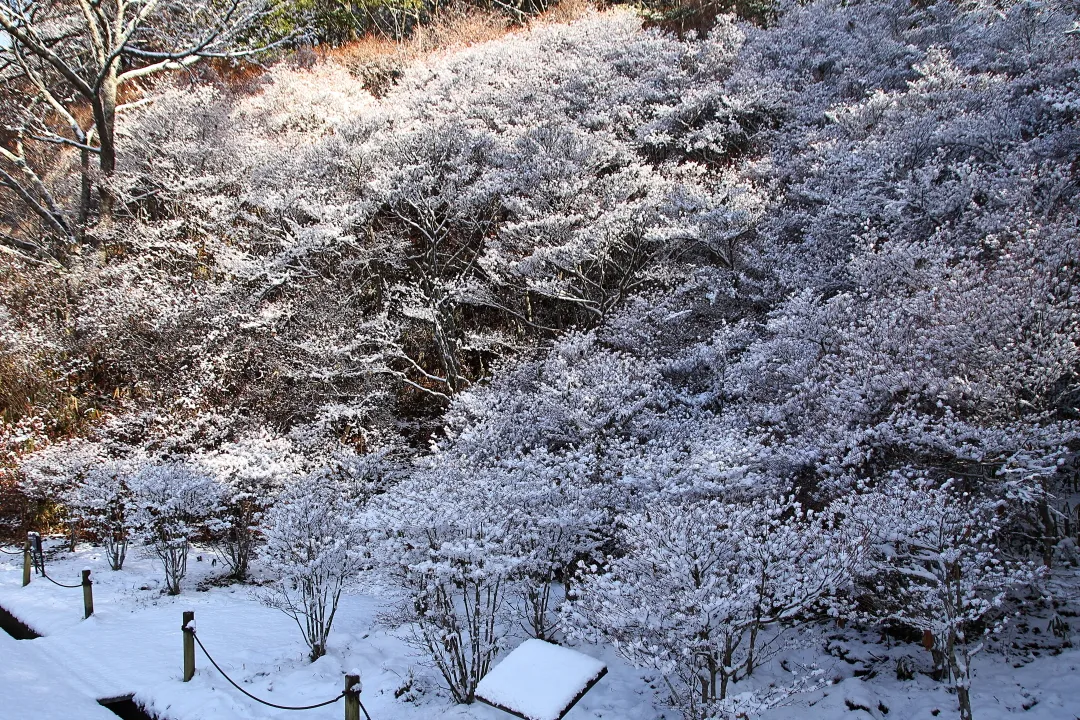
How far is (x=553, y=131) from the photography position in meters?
14.8

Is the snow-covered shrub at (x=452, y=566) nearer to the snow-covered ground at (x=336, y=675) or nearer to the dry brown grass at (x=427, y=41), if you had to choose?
the snow-covered ground at (x=336, y=675)

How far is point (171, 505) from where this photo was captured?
359 inches

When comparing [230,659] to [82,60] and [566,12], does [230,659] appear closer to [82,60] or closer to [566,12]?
[566,12]

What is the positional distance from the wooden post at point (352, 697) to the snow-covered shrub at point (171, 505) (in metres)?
5.51

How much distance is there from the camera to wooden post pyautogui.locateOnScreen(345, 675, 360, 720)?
494 cm

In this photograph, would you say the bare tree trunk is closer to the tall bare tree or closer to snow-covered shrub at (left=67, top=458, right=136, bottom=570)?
the tall bare tree

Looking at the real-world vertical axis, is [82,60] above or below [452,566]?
above

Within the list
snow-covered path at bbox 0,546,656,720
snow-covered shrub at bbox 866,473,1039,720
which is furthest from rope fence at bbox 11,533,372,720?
snow-covered shrub at bbox 866,473,1039,720

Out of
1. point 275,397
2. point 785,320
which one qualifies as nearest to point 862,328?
point 785,320

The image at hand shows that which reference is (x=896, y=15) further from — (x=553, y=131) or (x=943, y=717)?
(x=943, y=717)

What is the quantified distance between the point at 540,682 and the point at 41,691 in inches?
212

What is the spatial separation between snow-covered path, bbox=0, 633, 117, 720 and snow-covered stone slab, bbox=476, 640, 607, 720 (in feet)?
13.8

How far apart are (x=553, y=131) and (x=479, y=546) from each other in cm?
1113

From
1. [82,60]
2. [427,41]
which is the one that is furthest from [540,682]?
[82,60]
